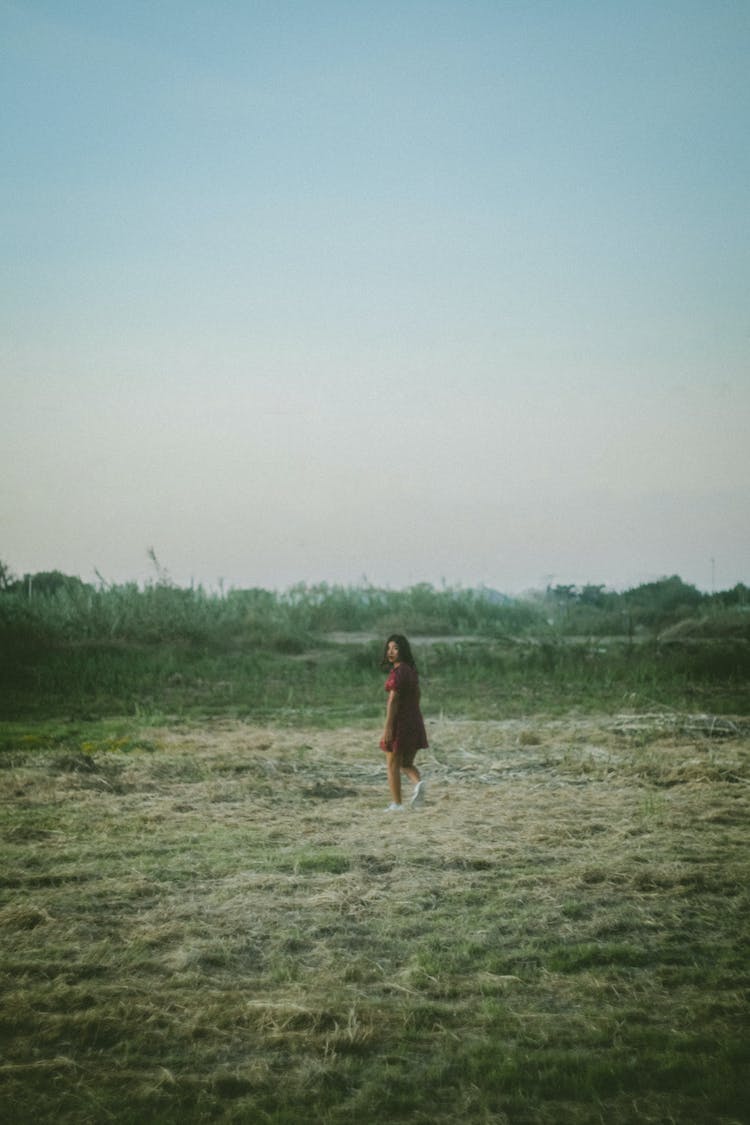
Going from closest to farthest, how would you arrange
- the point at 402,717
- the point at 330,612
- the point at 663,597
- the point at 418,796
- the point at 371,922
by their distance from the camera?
the point at 371,922 → the point at 418,796 → the point at 402,717 → the point at 330,612 → the point at 663,597

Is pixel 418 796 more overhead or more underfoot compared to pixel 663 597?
more underfoot

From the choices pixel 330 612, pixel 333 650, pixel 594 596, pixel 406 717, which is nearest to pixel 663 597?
pixel 594 596

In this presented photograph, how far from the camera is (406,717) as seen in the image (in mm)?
8242

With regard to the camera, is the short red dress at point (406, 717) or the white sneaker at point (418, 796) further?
the short red dress at point (406, 717)

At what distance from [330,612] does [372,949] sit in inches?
912

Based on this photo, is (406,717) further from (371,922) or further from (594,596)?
(594,596)

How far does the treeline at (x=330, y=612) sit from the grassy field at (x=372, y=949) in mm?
13662

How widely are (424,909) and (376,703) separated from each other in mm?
10199

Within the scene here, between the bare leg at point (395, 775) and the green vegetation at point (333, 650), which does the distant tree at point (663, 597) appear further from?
the bare leg at point (395, 775)

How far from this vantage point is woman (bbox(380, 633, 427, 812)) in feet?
26.7

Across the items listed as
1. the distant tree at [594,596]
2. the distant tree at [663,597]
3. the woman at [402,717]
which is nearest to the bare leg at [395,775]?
the woman at [402,717]

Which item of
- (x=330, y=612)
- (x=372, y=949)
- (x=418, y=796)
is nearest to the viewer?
(x=372, y=949)

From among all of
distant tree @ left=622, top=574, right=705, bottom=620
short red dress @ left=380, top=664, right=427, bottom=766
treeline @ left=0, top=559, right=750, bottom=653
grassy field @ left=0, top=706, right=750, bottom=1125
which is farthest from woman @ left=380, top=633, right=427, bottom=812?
distant tree @ left=622, top=574, right=705, bottom=620

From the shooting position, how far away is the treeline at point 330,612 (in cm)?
2231
